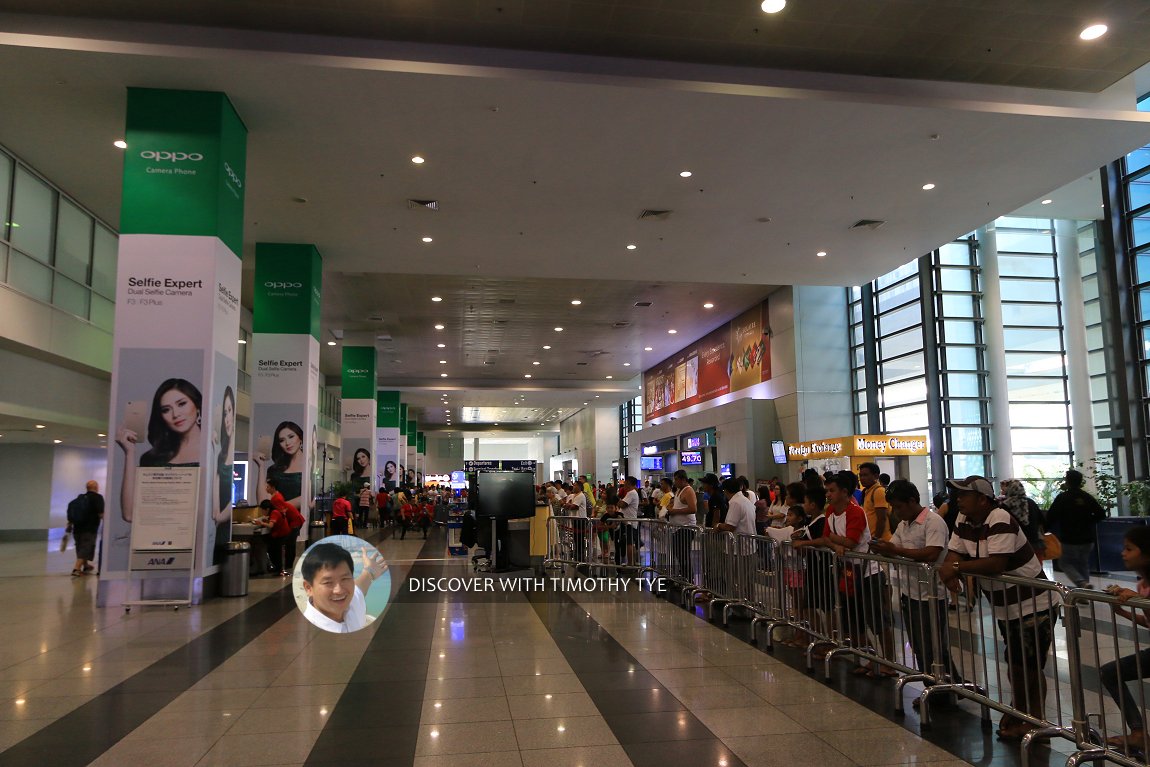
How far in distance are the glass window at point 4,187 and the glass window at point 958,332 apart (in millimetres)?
18117

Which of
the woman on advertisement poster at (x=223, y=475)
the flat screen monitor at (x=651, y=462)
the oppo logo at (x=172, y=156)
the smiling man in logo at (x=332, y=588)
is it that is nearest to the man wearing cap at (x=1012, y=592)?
the smiling man in logo at (x=332, y=588)

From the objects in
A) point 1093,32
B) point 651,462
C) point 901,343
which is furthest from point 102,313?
point 651,462

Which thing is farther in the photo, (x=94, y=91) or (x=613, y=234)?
(x=613, y=234)

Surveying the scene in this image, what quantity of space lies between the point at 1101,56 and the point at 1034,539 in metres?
5.77

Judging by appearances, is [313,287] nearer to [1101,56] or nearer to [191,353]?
[191,353]

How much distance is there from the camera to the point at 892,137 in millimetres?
10297

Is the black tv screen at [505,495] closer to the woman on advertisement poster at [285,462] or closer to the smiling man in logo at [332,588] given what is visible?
the woman on advertisement poster at [285,462]

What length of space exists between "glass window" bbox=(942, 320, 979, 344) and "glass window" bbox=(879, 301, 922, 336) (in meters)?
0.60

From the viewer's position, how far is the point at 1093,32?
855 cm

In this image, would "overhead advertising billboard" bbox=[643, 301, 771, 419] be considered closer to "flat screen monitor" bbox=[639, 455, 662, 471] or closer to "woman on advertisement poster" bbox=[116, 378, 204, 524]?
"flat screen monitor" bbox=[639, 455, 662, 471]

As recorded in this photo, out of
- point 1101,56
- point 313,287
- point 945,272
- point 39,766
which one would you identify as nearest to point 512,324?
point 313,287

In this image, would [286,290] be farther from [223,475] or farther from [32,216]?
[223,475]

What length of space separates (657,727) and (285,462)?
10661 mm

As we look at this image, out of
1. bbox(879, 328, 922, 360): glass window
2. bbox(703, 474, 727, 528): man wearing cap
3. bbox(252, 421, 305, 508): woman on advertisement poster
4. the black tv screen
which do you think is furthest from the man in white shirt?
bbox(879, 328, 922, 360): glass window
